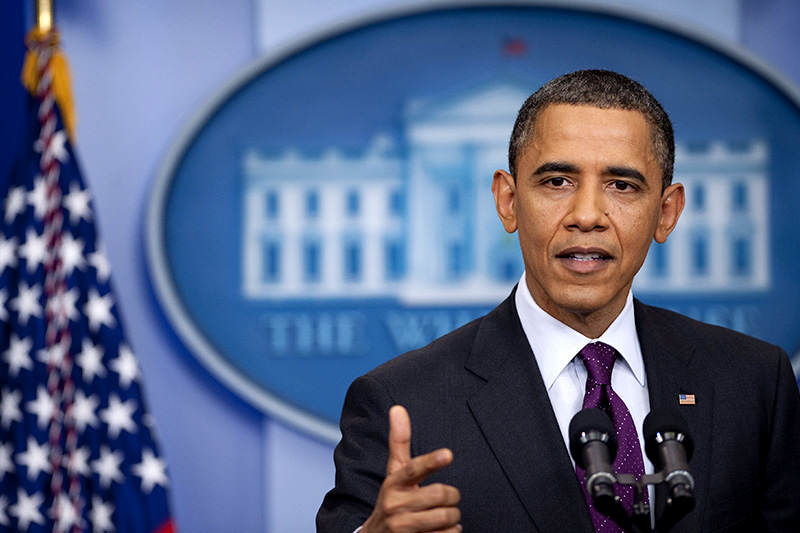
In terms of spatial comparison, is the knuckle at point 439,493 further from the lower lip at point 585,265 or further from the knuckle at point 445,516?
the lower lip at point 585,265

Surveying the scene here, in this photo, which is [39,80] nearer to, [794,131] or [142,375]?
[142,375]

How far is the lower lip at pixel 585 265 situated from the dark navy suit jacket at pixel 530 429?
0.56 ft

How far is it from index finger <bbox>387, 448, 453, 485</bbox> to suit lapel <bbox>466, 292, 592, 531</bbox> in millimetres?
333

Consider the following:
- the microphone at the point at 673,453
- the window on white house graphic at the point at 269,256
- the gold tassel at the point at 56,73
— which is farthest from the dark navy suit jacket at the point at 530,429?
the gold tassel at the point at 56,73

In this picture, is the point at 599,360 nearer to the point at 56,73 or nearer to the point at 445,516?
the point at 445,516

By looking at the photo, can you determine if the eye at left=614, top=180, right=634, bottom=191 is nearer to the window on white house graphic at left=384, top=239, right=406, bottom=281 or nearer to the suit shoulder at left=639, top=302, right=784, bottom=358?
the suit shoulder at left=639, top=302, right=784, bottom=358

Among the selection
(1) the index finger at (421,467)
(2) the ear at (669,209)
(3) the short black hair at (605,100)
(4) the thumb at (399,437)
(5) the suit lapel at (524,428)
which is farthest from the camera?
(2) the ear at (669,209)

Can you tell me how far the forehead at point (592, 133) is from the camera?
4.81 feet

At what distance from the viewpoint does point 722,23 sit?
2943 mm

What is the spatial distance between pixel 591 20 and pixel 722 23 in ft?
1.39

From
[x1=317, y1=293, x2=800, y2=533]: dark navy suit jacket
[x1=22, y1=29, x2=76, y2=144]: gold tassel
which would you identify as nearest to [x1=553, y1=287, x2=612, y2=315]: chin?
[x1=317, y1=293, x2=800, y2=533]: dark navy suit jacket

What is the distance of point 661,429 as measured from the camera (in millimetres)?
1078

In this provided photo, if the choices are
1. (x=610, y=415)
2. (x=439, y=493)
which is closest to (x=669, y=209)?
(x=610, y=415)

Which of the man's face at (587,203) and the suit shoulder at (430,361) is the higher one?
the man's face at (587,203)
